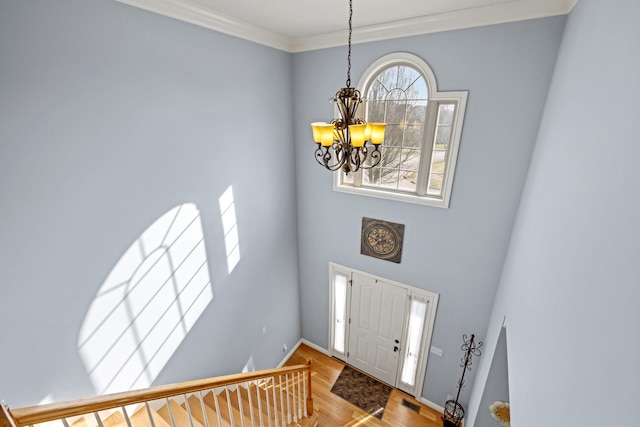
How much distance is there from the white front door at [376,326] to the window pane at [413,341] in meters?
0.13

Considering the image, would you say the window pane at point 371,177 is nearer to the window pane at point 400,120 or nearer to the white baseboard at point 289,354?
the window pane at point 400,120

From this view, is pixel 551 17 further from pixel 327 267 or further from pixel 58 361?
pixel 58 361

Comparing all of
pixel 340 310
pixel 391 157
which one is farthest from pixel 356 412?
pixel 391 157

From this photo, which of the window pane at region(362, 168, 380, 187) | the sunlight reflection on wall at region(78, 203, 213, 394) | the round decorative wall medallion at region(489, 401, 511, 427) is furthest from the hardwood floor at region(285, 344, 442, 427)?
the window pane at region(362, 168, 380, 187)

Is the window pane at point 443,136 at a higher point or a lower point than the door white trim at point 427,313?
higher

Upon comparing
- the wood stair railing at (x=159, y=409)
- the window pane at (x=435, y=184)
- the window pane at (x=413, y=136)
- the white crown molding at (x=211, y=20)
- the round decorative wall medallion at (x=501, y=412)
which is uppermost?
the white crown molding at (x=211, y=20)

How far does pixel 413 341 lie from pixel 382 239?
1700mm

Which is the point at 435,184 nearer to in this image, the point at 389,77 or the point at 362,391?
the point at 389,77

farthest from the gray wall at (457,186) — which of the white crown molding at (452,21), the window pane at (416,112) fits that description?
the window pane at (416,112)

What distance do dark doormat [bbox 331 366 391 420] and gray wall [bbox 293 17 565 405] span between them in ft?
2.25

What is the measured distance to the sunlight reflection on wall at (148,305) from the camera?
238cm

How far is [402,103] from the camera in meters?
3.63

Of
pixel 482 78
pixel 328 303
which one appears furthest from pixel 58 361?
pixel 482 78

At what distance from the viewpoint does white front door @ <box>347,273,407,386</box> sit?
434cm
